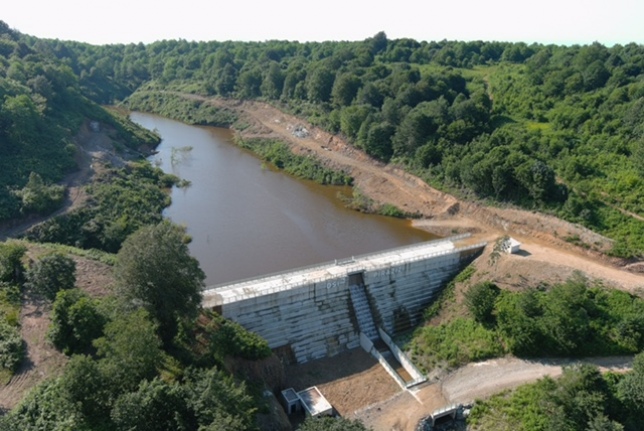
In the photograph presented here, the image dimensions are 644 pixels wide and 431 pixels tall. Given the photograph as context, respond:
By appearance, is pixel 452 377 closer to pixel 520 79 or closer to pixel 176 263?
pixel 176 263

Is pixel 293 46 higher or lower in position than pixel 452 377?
higher

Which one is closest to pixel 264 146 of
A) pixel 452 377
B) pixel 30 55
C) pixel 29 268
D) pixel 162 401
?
pixel 30 55

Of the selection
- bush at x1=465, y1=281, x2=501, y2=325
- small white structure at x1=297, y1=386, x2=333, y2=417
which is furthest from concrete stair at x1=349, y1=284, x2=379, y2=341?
bush at x1=465, y1=281, x2=501, y2=325

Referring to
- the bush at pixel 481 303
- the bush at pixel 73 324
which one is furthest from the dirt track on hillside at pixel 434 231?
the bush at pixel 481 303

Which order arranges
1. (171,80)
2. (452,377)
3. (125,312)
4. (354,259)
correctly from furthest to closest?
(171,80) < (354,259) < (452,377) < (125,312)

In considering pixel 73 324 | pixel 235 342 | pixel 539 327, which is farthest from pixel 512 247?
pixel 73 324
